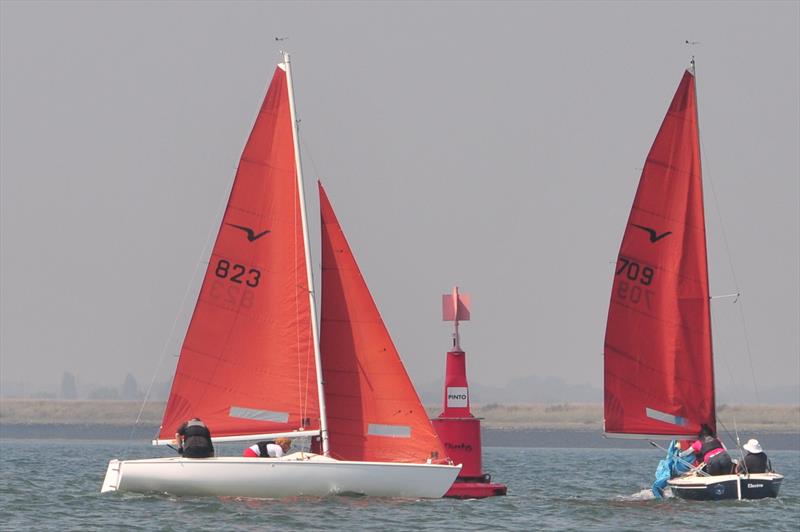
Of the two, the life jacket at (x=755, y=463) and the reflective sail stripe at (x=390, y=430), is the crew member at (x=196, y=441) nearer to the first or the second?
the reflective sail stripe at (x=390, y=430)

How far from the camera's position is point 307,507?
107ft

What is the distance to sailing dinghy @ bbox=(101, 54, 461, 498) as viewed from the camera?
115 feet

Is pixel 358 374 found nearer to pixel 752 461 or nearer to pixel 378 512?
pixel 378 512

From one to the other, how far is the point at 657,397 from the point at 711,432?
58.1 inches

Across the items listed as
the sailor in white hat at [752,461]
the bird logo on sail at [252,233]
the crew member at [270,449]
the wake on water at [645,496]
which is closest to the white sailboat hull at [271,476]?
the crew member at [270,449]

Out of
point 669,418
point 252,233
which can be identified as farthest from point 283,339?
point 669,418

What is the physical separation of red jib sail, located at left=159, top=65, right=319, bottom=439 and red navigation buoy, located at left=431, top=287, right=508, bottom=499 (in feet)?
9.82

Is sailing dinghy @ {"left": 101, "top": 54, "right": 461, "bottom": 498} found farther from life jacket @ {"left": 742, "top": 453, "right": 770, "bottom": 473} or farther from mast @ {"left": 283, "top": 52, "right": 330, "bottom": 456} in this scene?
life jacket @ {"left": 742, "top": 453, "right": 770, "bottom": 473}

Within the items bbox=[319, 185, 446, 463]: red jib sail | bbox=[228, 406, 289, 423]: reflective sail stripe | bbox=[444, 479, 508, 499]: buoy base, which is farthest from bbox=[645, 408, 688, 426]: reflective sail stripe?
bbox=[228, 406, 289, 423]: reflective sail stripe

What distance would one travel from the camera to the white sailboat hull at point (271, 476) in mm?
33281

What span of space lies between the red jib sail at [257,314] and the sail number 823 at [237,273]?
0.8 inches

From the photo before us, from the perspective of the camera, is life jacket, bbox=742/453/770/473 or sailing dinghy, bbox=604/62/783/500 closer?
life jacket, bbox=742/453/770/473

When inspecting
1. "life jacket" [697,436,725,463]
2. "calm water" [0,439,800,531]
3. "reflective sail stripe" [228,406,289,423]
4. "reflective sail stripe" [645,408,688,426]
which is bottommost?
"calm water" [0,439,800,531]

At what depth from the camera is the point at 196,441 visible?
3353 centimetres
